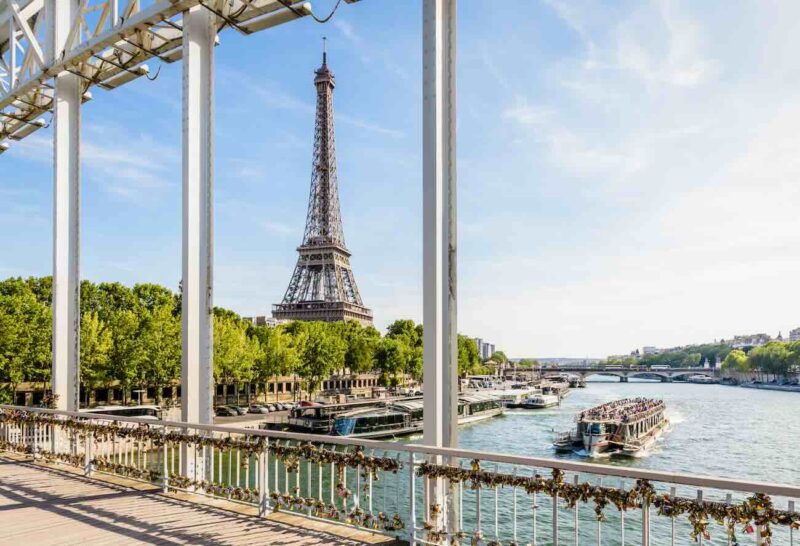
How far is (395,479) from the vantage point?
4.95 metres

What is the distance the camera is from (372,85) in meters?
7.97

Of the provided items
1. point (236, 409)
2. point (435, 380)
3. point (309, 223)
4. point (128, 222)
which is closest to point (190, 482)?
point (435, 380)

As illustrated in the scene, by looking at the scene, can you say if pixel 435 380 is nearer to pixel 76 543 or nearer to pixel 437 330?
pixel 437 330

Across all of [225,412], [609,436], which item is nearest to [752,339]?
[609,436]

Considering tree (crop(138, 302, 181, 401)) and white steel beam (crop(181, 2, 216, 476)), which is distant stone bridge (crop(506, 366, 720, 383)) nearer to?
tree (crop(138, 302, 181, 401))

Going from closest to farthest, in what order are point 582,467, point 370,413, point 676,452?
point 582,467
point 676,452
point 370,413

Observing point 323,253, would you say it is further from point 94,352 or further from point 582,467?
point 582,467

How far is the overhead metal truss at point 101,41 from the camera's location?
632cm

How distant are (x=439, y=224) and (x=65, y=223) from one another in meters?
6.15

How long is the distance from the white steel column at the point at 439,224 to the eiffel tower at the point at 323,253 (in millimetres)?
61056

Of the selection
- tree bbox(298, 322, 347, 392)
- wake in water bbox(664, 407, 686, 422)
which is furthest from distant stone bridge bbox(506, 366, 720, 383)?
tree bbox(298, 322, 347, 392)

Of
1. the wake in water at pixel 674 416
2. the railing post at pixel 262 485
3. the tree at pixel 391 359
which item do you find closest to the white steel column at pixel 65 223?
the railing post at pixel 262 485

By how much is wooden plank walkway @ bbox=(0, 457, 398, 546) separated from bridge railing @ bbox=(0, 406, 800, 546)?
0.17 metres

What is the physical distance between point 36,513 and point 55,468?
2.28 metres
